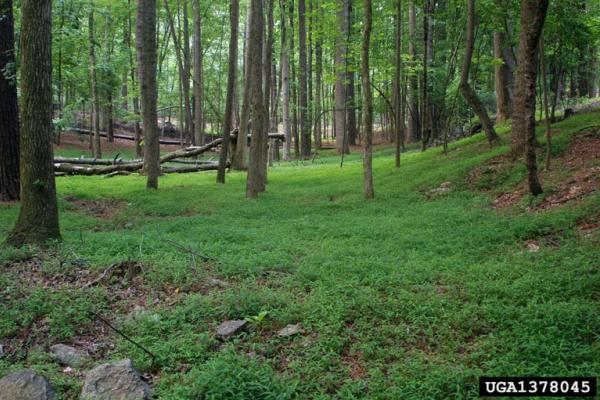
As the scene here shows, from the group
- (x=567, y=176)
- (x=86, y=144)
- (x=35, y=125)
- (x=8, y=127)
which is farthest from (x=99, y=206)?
(x=86, y=144)

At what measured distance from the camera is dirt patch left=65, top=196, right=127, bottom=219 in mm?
11836

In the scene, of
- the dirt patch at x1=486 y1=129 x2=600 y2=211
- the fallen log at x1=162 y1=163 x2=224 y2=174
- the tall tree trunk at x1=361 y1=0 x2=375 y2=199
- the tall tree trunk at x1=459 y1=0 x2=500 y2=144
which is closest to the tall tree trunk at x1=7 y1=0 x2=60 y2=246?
the tall tree trunk at x1=361 y1=0 x2=375 y2=199

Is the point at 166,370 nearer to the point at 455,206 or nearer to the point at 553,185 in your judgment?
the point at 455,206

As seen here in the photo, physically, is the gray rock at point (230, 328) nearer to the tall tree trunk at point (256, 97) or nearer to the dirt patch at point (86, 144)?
the tall tree trunk at point (256, 97)

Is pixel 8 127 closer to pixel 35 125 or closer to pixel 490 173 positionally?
pixel 35 125

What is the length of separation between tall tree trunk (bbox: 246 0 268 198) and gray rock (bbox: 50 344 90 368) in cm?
849

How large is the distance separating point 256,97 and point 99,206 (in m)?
4.72

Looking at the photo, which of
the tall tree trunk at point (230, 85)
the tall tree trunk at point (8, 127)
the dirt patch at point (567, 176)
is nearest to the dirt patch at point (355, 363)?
the dirt patch at point (567, 176)

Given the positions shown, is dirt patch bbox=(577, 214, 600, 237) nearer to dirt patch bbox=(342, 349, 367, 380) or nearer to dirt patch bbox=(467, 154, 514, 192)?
dirt patch bbox=(467, 154, 514, 192)

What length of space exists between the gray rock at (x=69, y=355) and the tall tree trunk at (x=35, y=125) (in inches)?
134

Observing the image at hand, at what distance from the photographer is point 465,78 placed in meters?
13.6

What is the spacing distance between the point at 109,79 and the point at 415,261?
22072 mm

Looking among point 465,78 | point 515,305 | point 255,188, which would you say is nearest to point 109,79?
point 255,188

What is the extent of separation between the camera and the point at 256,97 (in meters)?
13.2
